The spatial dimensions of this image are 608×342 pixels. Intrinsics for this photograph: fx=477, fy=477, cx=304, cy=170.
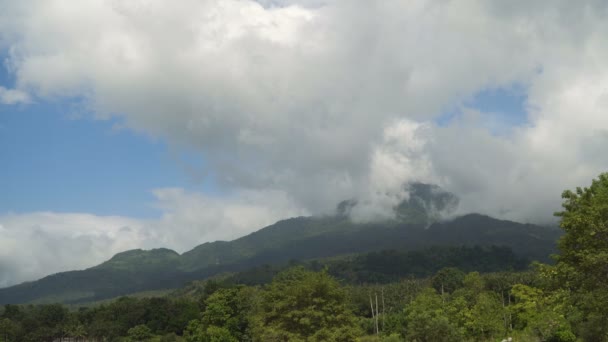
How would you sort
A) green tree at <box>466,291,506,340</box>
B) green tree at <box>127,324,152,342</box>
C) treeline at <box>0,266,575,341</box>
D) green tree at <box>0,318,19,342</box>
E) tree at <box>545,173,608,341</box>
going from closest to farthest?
tree at <box>545,173,608,341</box> < treeline at <box>0,266,575,341</box> < green tree at <box>466,291,506,340</box> < green tree at <box>127,324,152,342</box> < green tree at <box>0,318,19,342</box>

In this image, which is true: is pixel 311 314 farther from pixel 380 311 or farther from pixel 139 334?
pixel 380 311

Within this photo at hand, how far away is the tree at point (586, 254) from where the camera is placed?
Result: 22328 millimetres

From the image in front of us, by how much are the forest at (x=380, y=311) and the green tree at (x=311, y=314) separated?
3.5 inches

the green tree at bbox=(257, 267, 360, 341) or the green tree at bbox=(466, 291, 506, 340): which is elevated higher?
the green tree at bbox=(257, 267, 360, 341)

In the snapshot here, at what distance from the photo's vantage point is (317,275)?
42406 millimetres

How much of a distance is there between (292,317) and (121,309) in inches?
3756

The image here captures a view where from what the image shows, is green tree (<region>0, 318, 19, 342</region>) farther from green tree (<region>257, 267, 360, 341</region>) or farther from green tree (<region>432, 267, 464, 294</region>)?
green tree (<region>432, 267, 464, 294</region>)

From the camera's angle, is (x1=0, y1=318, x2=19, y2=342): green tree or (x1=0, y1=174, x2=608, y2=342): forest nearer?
(x1=0, y1=174, x2=608, y2=342): forest

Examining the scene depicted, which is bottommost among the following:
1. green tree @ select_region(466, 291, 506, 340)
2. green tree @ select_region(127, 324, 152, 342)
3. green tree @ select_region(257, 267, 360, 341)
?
green tree @ select_region(127, 324, 152, 342)

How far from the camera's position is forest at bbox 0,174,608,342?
23328 millimetres

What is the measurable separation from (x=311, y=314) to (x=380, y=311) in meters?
91.1

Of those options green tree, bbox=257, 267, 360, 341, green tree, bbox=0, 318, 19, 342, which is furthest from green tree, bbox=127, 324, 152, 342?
green tree, bbox=257, 267, 360, 341

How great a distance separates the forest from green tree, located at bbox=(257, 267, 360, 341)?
0.29 ft

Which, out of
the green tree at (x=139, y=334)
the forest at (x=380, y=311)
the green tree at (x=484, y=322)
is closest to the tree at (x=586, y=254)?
the forest at (x=380, y=311)
